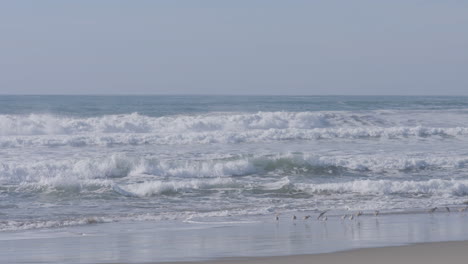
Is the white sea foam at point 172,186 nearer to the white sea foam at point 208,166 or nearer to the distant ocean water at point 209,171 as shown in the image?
the distant ocean water at point 209,171

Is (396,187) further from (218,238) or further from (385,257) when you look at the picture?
(385,257)

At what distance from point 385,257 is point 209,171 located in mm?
10235

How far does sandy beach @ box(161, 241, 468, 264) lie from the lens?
26.1 ft

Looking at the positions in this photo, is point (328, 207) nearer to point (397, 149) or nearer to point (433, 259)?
point (433, 259)

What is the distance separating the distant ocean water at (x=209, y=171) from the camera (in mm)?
13203

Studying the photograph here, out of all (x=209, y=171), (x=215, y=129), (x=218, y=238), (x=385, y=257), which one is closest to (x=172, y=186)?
(x=209, y=171)

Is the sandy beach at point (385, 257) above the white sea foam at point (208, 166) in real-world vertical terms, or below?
above

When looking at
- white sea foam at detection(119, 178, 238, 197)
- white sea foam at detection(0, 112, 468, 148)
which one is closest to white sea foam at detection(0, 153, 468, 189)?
white sea foam at detection(119, 178, 238, 197)

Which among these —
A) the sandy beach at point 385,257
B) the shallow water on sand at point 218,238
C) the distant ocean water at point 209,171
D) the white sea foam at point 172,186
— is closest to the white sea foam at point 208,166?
the distant ocean water at point 209,171

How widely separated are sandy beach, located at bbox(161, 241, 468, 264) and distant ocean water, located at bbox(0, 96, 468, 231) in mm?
3721

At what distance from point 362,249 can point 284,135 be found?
17410 millimetres

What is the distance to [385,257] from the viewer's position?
321 inches

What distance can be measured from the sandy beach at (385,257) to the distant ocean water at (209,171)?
372 cm

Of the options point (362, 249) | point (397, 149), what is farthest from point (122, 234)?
point (397, 149)
